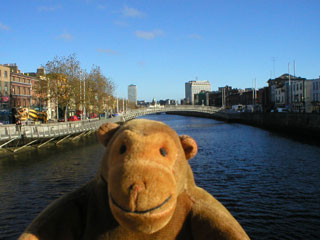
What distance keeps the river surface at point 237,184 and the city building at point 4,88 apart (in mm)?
27495

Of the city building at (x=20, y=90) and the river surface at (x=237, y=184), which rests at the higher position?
the city building at (x=20, y=90)

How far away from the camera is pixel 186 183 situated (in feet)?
8.20

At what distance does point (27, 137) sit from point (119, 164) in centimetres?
2363

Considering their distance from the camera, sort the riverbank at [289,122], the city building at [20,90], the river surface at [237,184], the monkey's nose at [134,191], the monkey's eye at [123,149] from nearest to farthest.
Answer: the monkey's nose at [134,191]
the monkey's eye at [123,149]
the river surface at [237,184]
the riverbank at [289,122]
the city building at [20,90]

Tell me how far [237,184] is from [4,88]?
44848 millimetres

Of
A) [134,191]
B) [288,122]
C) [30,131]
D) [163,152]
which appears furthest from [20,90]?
[134,191]

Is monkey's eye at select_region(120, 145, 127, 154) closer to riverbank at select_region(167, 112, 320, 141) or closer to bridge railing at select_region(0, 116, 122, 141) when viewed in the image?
bridge railing at select_region(0, 116, 122, 141)

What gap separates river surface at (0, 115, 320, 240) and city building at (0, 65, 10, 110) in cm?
2750

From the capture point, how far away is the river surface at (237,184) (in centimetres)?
927

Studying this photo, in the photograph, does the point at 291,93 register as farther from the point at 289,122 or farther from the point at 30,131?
the point at 30,131

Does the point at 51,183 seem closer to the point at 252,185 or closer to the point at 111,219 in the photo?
the point at 252,185

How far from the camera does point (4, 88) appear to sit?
156 ft

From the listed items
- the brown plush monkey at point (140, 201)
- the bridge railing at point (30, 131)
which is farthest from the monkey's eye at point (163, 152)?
the bridge railing at point (30, 131)

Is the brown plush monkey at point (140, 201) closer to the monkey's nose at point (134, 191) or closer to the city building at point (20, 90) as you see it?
the monkey's nose at point (134, 191)
